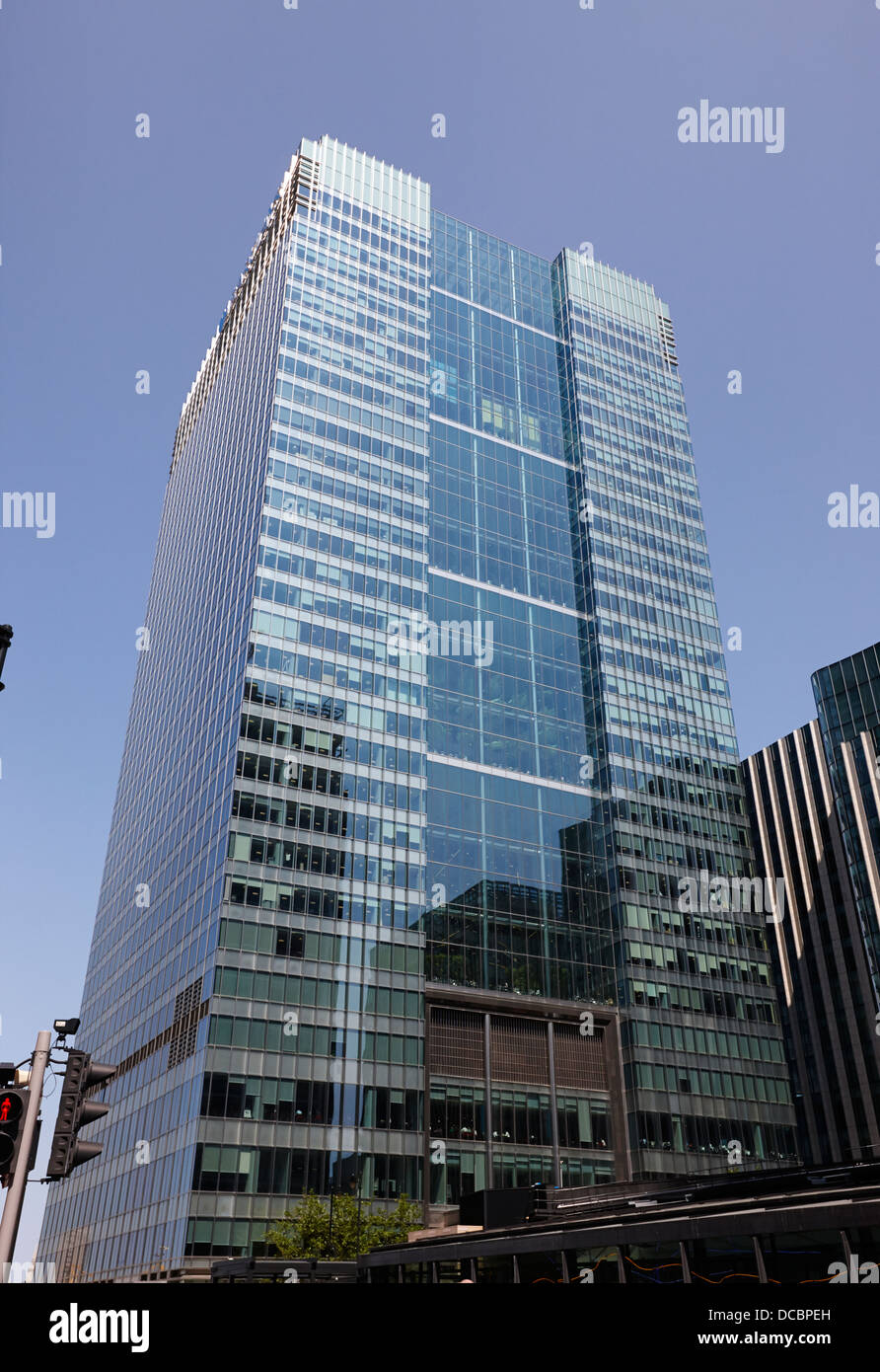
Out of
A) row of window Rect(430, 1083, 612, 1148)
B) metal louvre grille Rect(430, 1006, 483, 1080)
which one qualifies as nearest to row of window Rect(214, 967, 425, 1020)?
metal louvre grille Rect(430, 1006, 483, 1080)

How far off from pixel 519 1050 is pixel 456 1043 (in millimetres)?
5570

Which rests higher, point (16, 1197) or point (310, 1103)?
point (310, 1103)

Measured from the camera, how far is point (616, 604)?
327 ft

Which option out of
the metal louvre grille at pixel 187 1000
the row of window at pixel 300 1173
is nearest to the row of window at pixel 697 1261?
the row of window at pixel 300 1173

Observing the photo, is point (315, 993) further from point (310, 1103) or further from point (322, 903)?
point (310, 1103)

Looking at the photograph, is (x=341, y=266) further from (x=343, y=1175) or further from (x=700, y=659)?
(x=343, y=1175)

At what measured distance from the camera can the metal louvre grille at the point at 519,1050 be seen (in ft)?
243

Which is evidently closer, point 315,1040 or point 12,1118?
point 12,1118

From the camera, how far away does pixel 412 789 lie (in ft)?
256

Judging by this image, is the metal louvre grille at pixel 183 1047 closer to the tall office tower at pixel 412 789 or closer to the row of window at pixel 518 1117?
the tall office tower at pixel 412 789

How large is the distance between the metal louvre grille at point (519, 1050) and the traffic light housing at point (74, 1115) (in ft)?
213

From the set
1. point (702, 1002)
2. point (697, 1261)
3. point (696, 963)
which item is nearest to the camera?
point (697, 1261)

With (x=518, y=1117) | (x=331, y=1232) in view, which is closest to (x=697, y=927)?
(x=518, y=1117)
